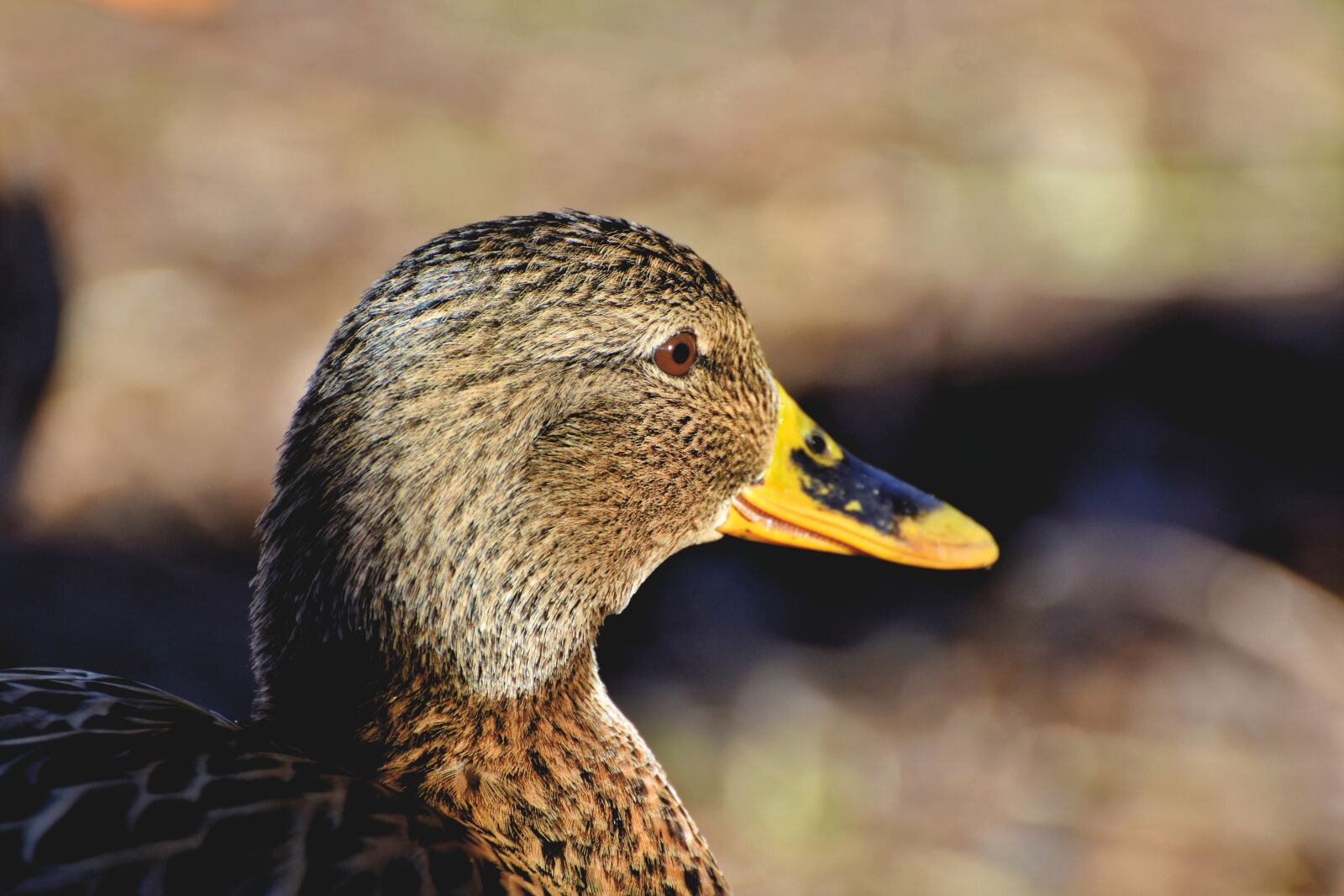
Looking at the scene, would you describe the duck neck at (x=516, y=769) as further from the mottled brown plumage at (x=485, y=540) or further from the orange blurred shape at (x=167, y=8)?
the orange blurred shape at (x=167, y=8)

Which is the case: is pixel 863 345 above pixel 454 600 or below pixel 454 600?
above

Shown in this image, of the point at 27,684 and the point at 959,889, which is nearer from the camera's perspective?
the point at 27,684

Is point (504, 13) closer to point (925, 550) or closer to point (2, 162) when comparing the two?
point (2, 162)

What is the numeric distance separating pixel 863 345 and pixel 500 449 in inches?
119

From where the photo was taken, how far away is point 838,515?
91.0 inches

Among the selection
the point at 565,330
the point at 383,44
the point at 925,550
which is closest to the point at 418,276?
the point at 565,330

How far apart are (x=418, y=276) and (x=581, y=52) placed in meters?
3.96

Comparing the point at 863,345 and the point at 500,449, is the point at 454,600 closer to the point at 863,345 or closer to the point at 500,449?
the point at 500,449

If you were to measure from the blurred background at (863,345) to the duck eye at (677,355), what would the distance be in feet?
6.07

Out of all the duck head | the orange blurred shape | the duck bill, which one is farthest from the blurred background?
the duck head

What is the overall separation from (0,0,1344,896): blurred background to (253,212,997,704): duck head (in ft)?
5.77

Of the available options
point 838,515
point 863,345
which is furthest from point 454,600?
point 863,345

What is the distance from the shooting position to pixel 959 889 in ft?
11.5

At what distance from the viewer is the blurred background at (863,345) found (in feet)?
12.2
